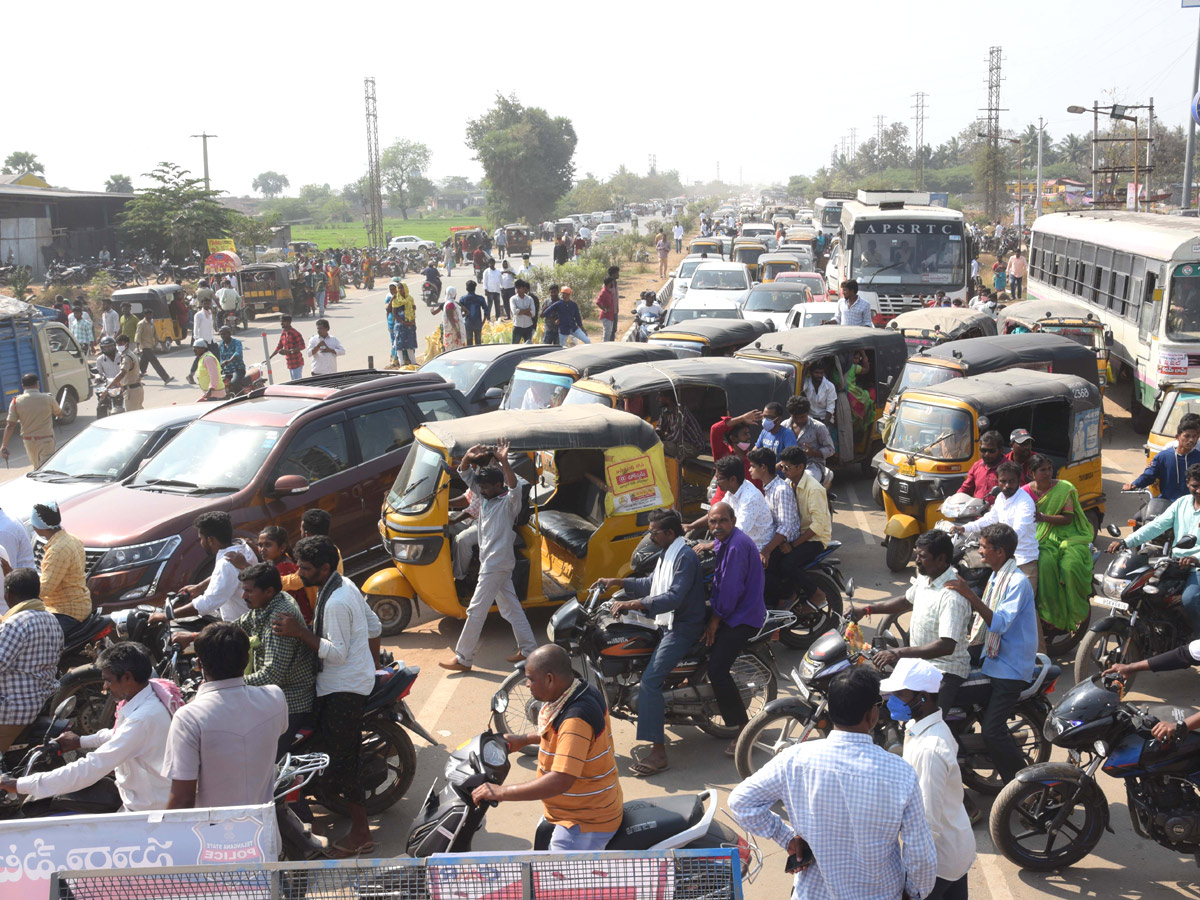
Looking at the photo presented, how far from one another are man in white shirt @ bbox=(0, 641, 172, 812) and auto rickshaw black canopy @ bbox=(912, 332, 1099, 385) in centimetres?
964

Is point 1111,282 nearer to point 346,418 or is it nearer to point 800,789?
point 346,418

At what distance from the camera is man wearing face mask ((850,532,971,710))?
17.9ft

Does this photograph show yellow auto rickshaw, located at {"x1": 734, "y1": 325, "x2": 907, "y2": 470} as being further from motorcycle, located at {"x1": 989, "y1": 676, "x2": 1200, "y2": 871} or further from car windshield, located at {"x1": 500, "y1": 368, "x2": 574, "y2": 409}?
motorcycle, located at {"x1": 989, "y1": 676, "x2": 1200, "y2": 871}

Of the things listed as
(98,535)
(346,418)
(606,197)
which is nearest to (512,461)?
(346,418)

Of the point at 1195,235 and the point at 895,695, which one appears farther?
the point at 1195,235

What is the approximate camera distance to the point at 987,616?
5508 mm

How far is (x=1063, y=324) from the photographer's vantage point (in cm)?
1603

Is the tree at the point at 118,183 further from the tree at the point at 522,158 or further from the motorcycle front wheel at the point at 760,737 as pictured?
the motorcycle front wheel at the point at 760,737

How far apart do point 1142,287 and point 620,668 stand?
1275cm

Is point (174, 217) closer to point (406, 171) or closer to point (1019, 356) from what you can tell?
point (1019, 356)

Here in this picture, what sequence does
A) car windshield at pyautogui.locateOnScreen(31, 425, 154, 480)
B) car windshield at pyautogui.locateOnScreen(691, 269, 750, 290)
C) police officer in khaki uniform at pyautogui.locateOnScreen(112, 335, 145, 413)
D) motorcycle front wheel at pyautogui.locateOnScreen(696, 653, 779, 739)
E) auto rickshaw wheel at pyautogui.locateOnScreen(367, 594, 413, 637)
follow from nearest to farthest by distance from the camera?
1. motorcycle front wheel at pyautogui.locateOnScreen(696, 653, 779, 739)
2. auto rickshaw wheel at pyautogui.locateOnScreen(367, 594, 413, 637)
3. car windshield at pyautogui.locateOnScreen(31, 425, 154, 480)
4. police officer in khaki uniform at pyautogui.locateOnScreen(112, 335, 145, 413)
5. car windshield at pyautogui.locateOnScreen(691, 269, 750, 290)

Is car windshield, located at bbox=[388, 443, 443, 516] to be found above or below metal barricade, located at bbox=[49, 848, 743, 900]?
above

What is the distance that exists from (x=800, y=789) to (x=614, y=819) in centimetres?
101

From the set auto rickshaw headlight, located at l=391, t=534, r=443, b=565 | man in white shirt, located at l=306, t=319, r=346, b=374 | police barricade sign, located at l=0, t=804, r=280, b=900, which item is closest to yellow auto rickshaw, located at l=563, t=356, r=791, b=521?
auto rickshaw headlight, located at l=391, t=534, r=443, b=565
